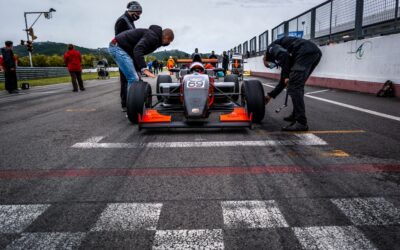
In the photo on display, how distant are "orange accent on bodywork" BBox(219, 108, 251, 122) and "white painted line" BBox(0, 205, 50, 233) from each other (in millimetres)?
2957

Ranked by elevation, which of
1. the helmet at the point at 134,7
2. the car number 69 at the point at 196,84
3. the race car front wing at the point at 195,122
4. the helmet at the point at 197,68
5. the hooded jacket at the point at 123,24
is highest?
the helmet at the point at 134,7

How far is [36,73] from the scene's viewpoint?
26797 millimetres

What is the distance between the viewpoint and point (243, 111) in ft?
17.4

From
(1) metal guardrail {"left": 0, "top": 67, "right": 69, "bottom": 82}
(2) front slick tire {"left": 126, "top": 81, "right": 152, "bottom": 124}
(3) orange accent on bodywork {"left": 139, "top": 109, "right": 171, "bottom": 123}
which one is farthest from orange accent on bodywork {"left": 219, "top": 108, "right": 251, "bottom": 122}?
(1) metal guardrail {"left": 0, "top": 67, "right": 69, "bottom": 82}

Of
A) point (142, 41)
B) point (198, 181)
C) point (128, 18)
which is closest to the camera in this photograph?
point (198, 181)

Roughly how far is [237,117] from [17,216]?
328 cm

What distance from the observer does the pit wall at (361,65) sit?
9328 mm

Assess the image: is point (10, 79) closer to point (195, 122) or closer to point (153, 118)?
point (153, 118)

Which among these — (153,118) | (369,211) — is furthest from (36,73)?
(369,211)

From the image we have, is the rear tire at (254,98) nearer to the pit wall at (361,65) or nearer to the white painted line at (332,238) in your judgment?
the white painted line at (332,238)

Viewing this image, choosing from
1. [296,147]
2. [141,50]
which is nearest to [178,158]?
[296,147]

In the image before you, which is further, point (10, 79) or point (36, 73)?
point (36, 73)

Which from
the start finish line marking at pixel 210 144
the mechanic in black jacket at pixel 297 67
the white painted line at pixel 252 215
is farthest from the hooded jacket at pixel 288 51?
the white painted line at pixel 252 215

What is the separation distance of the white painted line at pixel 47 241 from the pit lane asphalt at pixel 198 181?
41mm
